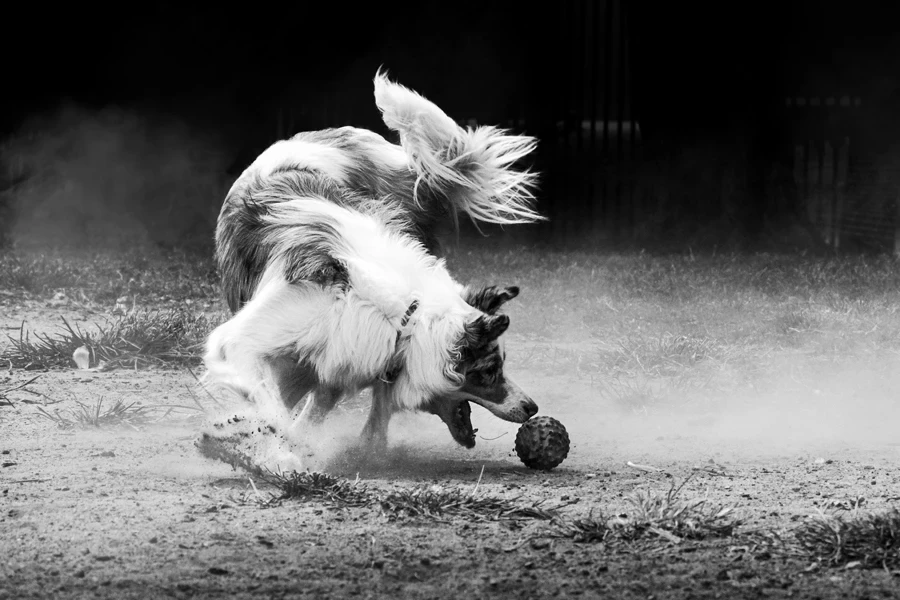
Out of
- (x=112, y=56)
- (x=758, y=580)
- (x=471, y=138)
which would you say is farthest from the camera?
(x=112, y=56)

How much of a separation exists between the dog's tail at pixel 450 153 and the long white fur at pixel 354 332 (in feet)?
3.56

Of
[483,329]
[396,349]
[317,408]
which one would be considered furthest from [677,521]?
[317,408]

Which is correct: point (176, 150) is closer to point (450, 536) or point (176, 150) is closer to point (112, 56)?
point (112, 56)

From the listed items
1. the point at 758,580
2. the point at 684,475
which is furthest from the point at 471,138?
the point at 758,580

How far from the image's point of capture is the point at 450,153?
17.1ft

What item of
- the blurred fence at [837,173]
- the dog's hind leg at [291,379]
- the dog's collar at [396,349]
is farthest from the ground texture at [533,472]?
the blurred fence at [837,173]

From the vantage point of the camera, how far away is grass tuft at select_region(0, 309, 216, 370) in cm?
591

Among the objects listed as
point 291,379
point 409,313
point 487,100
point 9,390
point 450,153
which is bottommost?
point 9,390

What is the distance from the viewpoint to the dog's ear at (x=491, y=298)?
420 centimetres

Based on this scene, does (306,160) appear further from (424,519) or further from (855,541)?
(855,541)

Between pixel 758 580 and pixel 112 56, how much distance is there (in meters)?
11.0

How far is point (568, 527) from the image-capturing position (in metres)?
3.12

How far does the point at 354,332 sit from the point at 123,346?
8.37 ft

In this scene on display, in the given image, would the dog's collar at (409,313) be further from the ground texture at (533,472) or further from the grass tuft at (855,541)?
the grass tuft at (855,541)
